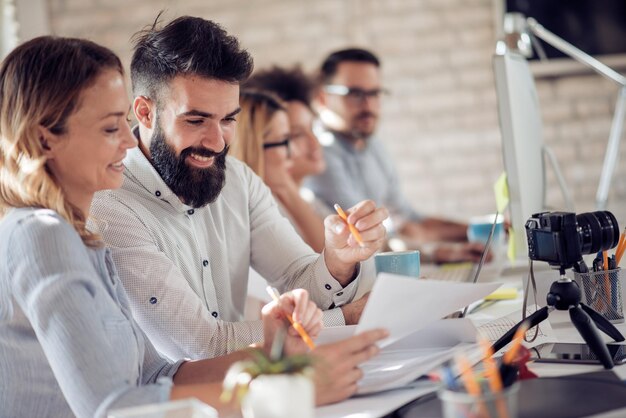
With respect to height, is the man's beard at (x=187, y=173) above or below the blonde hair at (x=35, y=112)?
below

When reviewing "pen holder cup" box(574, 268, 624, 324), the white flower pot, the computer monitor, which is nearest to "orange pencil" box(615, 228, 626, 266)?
"pen holder cup" box(574, 268, 624, 324)

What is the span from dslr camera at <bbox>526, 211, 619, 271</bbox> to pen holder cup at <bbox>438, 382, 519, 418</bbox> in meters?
0.54

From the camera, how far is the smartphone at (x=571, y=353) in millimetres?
1346

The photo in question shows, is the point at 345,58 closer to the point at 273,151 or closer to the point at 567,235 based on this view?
the point at 273,151

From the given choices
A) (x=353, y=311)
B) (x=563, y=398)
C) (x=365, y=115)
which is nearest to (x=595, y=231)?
(x=563, y=398)

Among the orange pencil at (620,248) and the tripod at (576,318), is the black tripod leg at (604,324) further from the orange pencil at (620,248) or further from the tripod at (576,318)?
the orange pencil at (620,248)

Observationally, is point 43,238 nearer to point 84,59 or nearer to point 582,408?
point 84,59

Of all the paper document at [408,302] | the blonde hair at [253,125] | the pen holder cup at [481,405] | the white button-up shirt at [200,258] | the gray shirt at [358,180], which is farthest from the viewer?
the gray shirt at [358,180]

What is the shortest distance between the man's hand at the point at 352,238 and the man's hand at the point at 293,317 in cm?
30

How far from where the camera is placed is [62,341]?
1149 mm

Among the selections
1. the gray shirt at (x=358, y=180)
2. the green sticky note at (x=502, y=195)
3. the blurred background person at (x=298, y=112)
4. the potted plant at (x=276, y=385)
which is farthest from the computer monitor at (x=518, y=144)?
the gray shirt at (x=358, y=180)

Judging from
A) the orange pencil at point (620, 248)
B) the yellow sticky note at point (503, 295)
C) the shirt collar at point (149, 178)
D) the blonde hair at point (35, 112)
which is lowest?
the yellow sticky note at point (503, 295)

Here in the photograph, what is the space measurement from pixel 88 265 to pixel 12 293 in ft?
0.39

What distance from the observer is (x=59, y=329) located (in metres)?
1.15
